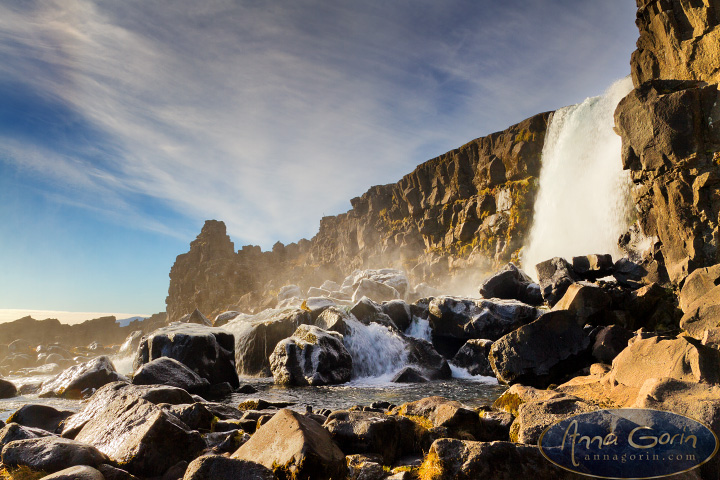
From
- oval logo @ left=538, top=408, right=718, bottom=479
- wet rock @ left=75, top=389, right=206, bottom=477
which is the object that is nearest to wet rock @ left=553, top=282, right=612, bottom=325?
oval logo @ left=538, top=408, right=718, bottom=479

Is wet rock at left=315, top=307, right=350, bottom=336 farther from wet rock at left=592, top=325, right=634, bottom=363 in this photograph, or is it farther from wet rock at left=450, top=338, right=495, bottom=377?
wet rock at left=592, top=325, right=634, bottom=363

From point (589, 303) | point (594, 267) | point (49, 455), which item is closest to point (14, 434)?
point (49, 455)

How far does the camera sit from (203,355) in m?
26.2

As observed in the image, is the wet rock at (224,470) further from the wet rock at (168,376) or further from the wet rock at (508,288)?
the wet rock at (508,288)

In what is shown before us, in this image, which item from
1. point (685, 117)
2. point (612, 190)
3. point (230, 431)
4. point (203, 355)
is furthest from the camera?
point (612, 190)

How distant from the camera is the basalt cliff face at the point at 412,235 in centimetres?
8500

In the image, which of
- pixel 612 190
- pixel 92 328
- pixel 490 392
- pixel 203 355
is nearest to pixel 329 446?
pixel 490 392

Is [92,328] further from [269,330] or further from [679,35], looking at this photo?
[679,35]

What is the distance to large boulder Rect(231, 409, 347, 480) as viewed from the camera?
6.92 meters

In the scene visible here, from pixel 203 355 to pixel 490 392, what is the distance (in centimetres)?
1786

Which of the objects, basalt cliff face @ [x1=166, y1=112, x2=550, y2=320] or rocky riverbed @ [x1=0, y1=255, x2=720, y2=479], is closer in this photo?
rocky riverbed @ [x1=0, y1=255, x2=720, y2=479]

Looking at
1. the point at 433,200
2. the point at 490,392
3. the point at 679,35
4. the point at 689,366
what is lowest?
the point at 490,392

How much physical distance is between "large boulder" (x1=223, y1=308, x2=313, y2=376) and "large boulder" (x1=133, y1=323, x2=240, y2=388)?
6.71 metres

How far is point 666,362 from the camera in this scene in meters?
11.1
